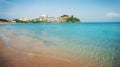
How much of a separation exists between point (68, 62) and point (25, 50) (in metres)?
1.16

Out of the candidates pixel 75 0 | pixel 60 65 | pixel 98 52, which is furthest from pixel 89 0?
pixel 60 65

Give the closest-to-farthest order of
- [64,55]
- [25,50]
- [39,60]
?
→ [39,60], [64,55], [25,50]

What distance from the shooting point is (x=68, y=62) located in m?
3.38

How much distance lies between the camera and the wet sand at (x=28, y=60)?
323 cm

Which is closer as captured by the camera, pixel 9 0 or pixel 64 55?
pixel 64 55

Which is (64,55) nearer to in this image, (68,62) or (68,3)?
(68,62)

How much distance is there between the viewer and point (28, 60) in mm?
3418

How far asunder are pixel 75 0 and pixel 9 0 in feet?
5.21

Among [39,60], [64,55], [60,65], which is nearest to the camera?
[60,65]

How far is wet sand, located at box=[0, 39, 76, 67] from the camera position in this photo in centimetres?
323

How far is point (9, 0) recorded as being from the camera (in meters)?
4.23

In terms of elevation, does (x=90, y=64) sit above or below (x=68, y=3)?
below

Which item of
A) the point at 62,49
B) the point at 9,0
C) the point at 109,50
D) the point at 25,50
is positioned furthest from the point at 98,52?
the point at 9,0

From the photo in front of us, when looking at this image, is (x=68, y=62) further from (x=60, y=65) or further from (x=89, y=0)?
(x=89, y=0)
